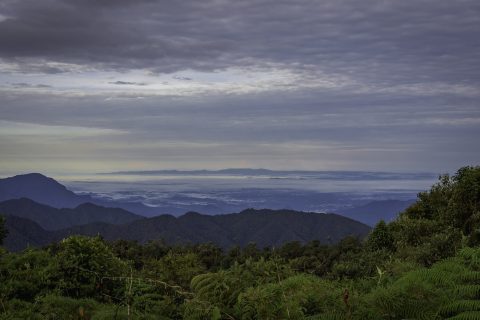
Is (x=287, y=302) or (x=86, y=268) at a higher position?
(x=287, y=302)

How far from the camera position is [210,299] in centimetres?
718

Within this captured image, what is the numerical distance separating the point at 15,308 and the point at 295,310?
6194 mm

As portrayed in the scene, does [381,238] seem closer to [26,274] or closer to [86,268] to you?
[86,268]

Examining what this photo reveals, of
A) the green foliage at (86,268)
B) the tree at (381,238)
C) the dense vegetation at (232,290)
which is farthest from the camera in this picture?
the tree at (381,238)

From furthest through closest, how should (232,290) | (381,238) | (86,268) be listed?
(381,238) → (86,268) → (232,290)

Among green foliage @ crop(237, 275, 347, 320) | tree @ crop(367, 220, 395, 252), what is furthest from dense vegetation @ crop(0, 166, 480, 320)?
tree @ crop(367, 220, 395, 252)

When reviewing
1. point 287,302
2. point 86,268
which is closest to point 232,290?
point 287,302

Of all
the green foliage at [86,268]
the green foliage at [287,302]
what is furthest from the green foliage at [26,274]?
the green foliage at [287,302]

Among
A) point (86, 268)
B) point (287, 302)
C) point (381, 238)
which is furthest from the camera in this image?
point (381, 238)

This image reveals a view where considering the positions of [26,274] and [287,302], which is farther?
[26,274]

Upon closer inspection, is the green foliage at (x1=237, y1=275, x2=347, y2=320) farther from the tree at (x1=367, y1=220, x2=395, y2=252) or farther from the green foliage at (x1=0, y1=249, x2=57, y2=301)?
the tree at (x1=367, y1=220, x2=395, y2=252)

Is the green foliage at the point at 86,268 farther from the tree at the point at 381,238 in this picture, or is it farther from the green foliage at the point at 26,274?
the tree at the point at 381,238

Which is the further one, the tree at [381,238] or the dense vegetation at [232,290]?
the tree at [381,238]

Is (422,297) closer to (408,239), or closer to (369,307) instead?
(369,307)
